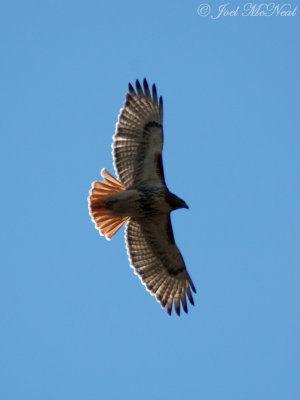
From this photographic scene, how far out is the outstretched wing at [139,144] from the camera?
14.0 metres

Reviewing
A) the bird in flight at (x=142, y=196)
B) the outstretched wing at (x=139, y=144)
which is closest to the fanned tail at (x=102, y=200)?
the bird in flight at (x=142, y=196)

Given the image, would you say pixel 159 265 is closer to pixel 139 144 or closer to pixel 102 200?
pixel 102 200

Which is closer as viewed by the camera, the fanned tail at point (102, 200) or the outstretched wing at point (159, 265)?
the fanned tail at point (102, 200)

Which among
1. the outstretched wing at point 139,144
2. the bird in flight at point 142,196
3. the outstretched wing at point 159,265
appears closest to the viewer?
the bird in flight at point 142,196

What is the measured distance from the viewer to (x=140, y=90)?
14.3 metres

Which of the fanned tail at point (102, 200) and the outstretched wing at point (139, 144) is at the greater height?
the outstretched wing at point (139, 144)

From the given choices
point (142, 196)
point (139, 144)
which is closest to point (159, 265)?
point (142, 196)

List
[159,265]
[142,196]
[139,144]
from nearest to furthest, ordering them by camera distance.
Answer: [142,196] → [139,144] → [159,265]

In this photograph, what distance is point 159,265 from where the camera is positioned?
1484cm

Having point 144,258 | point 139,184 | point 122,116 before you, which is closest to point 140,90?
point 122,116

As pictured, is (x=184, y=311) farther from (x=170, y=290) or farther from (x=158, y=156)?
(x=158, y=156)

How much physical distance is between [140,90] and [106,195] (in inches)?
69.3

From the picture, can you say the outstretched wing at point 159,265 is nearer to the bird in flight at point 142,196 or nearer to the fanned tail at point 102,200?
the bird in flight at point 142,196

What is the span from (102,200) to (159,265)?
164cm
